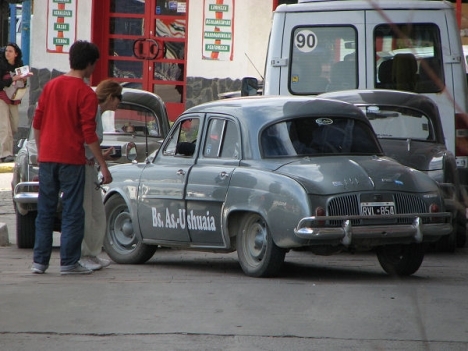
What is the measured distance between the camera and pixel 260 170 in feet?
28.5

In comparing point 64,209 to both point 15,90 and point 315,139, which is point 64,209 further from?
point 15,90

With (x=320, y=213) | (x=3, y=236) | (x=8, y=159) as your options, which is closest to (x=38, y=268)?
(x=320, y=213)

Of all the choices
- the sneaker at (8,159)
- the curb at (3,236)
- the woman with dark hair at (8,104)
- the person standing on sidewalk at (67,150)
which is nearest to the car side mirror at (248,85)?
the curb at (3,236)

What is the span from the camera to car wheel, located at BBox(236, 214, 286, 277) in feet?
27.5

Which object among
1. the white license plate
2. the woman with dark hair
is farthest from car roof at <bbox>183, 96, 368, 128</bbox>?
the woman with dark hair

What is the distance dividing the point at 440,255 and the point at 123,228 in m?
3.14

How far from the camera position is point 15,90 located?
20.0m

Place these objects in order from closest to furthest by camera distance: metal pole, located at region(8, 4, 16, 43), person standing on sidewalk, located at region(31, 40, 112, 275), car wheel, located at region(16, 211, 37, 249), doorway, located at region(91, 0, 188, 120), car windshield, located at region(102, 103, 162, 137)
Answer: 1. person standing on sidewalk, located at region(31, 40, 112, 275)
2. car wheel, located at region(16, 211, 37, 249)
3. car windshield, located at region(102, 103, 162, 137)
4. doorway, located at region(91, 0, 188, 120)
5. metal pole, located at region(8, 4, 16, 43)

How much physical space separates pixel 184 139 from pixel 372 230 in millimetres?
2394

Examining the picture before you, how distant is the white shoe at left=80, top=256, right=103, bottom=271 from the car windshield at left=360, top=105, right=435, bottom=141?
3.37 m

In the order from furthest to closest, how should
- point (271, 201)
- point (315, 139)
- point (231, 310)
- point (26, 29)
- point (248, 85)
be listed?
point (26, 29) < point (248, 85) < point (315, 139) < point (271, 201) < point (231, 310)

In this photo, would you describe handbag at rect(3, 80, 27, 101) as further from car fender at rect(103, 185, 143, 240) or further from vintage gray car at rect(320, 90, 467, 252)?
car fender at rect(103, 185, 143, 240)

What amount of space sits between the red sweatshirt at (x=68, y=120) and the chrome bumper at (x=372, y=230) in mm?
1840

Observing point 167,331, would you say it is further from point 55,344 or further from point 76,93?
point 76,93
